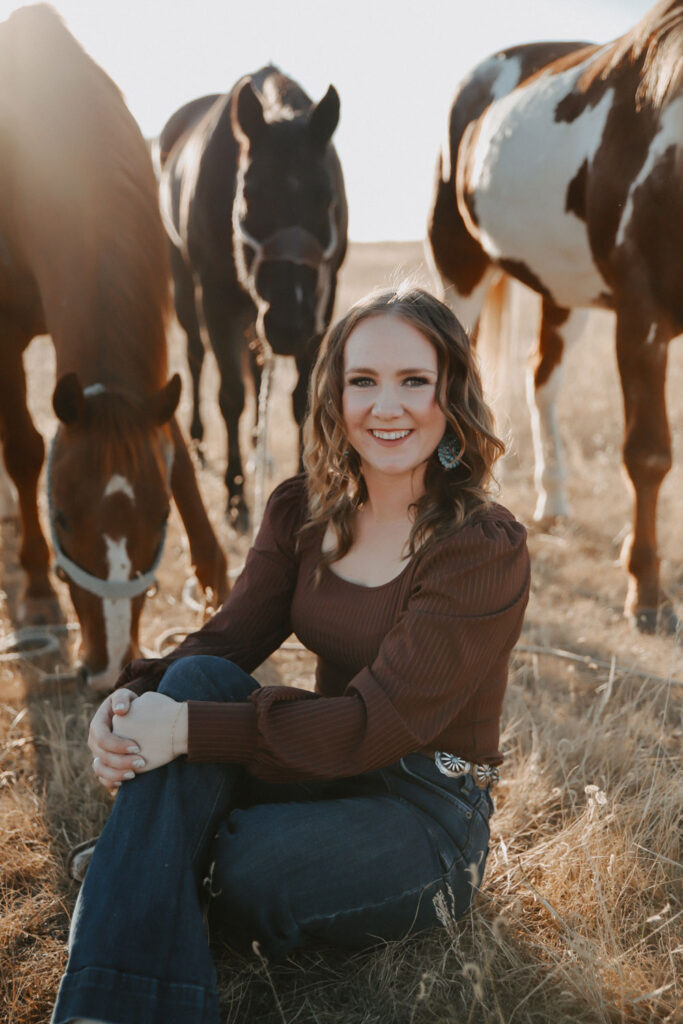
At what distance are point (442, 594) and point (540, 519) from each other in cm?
336

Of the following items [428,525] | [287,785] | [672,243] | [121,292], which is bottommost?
[287,785]

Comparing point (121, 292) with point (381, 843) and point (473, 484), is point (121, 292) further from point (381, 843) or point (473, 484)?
point (381, 843)

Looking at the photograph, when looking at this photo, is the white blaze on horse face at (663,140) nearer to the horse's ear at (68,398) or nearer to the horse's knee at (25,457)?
the horse's ear at (68,398)

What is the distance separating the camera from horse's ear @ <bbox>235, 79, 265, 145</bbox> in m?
3.62

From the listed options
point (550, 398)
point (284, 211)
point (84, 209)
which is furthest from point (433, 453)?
point (550, 398)

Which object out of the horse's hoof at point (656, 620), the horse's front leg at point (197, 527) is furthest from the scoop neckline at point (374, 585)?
the horse's hoof at point (656, 620)

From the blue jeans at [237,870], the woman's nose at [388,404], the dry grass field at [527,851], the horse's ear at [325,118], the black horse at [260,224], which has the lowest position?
the dry grass field at [527,851]

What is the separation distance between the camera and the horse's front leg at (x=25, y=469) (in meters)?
3.75

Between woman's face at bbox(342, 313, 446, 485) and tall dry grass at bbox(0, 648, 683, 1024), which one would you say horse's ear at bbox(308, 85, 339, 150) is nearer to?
woman's face at bbox(342, 313, 446, 485)

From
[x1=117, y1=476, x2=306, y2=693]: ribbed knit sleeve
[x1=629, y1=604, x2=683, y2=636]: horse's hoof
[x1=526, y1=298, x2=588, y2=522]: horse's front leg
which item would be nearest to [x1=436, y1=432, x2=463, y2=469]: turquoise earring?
[x1=117, y1=476, x2=306, y2=693]: ribbed knit sleeve

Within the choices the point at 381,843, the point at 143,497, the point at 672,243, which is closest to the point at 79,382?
the point at 143,497

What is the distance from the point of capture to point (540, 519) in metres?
4.89

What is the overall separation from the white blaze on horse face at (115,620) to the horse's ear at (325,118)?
2.21m

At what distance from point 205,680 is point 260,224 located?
249 cm
